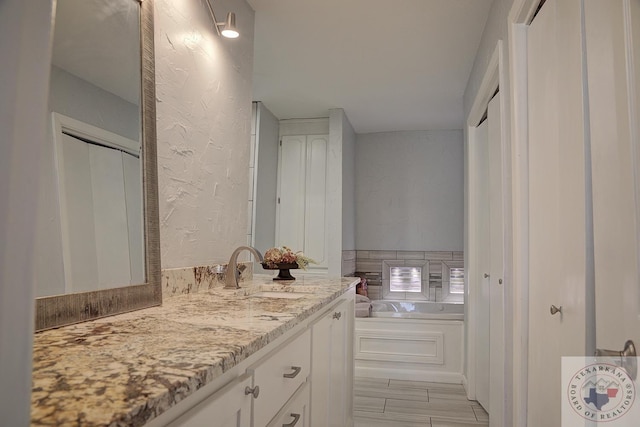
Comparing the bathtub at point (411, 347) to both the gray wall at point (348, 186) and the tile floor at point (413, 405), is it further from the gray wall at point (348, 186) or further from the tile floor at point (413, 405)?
the gray wall at point (348, 186)

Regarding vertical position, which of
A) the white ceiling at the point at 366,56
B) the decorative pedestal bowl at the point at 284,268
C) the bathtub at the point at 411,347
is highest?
the white ceiling at the point at 366,56

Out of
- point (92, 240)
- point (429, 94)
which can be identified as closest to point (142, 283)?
point (92, 240)

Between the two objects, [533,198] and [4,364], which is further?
[533,198]

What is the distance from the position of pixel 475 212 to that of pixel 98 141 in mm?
2911

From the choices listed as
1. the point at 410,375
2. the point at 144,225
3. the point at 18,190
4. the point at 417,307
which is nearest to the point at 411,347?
the point at 410,375

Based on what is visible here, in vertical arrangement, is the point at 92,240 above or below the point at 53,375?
above

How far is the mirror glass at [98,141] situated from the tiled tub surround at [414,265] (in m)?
4.12

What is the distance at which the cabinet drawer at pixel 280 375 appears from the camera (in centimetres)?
102

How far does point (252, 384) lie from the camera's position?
97 centimetres

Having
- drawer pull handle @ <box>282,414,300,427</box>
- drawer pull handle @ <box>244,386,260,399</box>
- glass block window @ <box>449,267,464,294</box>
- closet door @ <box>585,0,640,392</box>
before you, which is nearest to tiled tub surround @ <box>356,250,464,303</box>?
glass block window @ <box>449,267,464,294</box>

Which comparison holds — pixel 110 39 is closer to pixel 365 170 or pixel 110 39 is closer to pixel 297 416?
pixel 297 416

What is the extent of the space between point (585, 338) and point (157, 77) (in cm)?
167

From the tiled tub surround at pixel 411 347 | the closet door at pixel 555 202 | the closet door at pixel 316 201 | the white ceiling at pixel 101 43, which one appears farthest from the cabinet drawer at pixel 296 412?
the closet door at pixel 316 201

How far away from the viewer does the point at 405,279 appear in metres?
5.27
